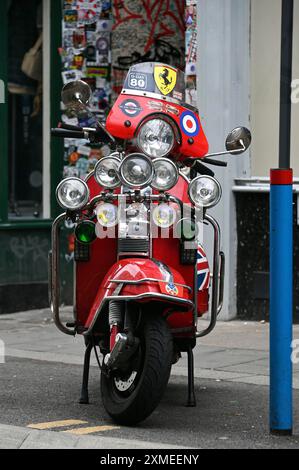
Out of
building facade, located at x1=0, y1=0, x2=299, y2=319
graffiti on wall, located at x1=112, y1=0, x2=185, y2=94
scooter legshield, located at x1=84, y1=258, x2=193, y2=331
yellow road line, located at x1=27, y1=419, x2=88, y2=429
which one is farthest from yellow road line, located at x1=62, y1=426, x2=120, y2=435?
graffiti on wall, located at x1=112, y1=0, x2=185, y2=94

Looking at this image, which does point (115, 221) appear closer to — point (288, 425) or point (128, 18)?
point (288, 425)

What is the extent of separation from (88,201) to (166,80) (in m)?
1.01

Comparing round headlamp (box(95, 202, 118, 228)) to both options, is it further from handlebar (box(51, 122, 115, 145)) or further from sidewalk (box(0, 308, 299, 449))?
sidewalk (box(0, 308, 299, 449))

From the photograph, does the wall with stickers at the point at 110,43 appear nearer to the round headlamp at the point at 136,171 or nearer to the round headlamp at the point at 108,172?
the round headlamp at the point at 108,172

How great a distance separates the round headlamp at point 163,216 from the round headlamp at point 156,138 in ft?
1.08

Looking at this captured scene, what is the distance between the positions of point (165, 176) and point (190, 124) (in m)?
Result: 0.66

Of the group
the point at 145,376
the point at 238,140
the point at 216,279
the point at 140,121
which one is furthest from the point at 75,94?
A: the point at 145,376

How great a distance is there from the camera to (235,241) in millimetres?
11320

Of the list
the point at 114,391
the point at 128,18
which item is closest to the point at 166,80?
the point at 114,391

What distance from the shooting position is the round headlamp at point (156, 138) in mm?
6895

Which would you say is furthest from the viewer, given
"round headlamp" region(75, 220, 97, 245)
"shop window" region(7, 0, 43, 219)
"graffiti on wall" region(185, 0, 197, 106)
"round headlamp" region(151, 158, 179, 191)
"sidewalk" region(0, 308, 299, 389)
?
"shop window" region(7, 0, 43, 219)

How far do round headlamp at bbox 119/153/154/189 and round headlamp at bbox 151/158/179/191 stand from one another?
108mm

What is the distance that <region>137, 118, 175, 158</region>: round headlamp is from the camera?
689cm

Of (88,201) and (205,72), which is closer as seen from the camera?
(88,201)
